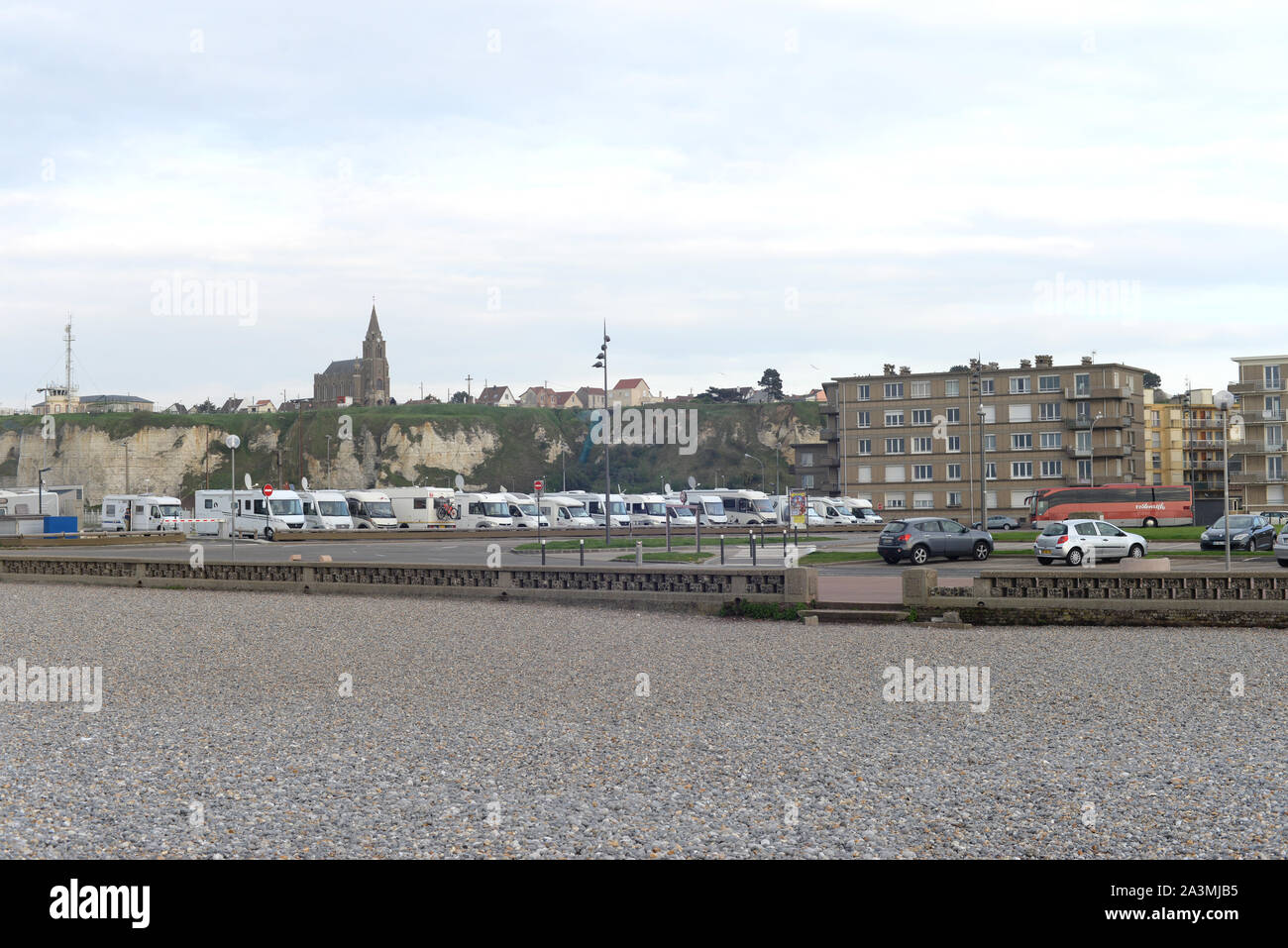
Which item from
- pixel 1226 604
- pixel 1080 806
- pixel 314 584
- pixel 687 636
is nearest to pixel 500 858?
pixel 1080 806

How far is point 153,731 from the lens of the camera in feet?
40.4

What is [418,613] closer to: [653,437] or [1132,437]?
[1132,437]

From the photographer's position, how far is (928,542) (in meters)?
38.4

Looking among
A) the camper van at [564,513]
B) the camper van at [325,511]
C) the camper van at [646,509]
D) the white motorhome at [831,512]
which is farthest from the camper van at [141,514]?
the white motorhome at [831,512]

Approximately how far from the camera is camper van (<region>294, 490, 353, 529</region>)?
67125 millimetres

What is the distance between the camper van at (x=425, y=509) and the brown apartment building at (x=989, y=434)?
134 feet

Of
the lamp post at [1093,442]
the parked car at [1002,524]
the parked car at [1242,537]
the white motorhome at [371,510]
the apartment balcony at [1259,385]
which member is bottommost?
the parked car at [1002,524]

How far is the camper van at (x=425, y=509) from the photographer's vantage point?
76125 millimetres

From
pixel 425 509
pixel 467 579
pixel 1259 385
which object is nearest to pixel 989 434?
pixel 1259 385

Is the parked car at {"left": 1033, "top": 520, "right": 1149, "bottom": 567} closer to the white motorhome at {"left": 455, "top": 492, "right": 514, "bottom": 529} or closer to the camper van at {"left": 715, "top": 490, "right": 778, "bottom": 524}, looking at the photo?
the camper van at {"left": 715, "top": 490, "right": 778, "bottom": 524}

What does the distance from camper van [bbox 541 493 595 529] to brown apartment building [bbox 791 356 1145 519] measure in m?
34.5

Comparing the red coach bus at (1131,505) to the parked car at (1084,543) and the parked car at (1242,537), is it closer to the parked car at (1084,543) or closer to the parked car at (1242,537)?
the parked car at (1242,537)

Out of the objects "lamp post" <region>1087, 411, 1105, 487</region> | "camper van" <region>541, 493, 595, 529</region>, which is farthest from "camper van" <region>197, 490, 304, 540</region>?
"lamp post" <region>1087, 411, 1105, 487</region>

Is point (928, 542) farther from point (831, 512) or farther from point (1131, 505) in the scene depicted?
point (831, 512)
